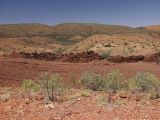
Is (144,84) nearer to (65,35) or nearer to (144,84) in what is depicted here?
(144,84)

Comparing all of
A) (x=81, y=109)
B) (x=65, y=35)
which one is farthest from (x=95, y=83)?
(x=65, y=35)

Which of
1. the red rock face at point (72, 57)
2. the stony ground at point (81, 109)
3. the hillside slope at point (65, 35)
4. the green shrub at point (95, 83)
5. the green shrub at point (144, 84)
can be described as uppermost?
the stony ground at point (81, 109)

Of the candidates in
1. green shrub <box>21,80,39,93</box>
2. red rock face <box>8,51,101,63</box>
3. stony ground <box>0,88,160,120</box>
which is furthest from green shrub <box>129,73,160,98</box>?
red rock face <box>8,51,101,63</box>

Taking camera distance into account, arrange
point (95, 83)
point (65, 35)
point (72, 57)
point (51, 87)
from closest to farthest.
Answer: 1. point (51, 87)
2. point (95, 83)
3. point (72, 57)
4. point (65, 35)

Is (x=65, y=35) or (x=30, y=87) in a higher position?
(x=30, y=87)

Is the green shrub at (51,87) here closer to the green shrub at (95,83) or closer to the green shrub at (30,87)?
the green shrub at (30,87)

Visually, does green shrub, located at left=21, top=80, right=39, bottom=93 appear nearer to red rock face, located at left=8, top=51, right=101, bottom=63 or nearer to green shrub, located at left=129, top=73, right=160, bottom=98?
green shrub, located at left=129, top=73, right=160, bottom=98

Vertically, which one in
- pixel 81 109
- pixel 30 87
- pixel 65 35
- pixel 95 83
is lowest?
pixel 65 35

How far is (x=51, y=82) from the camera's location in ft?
38.2

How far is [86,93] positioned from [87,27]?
4686 inches

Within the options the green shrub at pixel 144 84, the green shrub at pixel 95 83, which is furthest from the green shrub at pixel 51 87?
the green shrub at pixel 95 83

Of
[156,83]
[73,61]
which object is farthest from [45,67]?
[156,83]

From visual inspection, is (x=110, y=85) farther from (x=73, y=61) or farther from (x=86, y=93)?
(x=73, y=61)

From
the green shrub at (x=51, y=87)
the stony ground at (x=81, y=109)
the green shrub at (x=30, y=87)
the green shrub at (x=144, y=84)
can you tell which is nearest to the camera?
the stony ground at (x=81, y=109)
